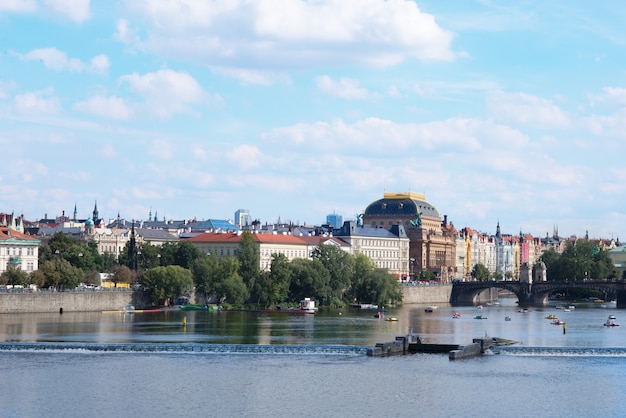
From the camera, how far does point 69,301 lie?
111125 millimetres

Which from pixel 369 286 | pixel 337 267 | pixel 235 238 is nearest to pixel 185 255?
pixel 337 267

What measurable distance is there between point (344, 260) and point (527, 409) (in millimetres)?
84790

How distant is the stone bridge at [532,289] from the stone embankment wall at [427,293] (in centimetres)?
135

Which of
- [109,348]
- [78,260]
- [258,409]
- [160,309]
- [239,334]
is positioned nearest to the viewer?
[258,409]

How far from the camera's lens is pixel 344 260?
453 feet

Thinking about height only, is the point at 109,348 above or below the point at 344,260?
below

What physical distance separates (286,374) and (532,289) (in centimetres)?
10381

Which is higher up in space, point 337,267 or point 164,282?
point 337,267

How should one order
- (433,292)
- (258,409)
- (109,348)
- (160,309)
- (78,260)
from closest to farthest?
(258,409), (109,348), (160,309), (78,260), (433,292)

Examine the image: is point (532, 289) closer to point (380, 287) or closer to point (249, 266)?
point (380, 287)

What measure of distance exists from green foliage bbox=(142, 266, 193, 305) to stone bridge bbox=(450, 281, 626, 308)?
54764mm

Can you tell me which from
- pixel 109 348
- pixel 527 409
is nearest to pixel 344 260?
pixel 109 348

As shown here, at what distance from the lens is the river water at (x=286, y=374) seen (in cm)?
5341

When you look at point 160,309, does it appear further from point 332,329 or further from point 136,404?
point 136,404
